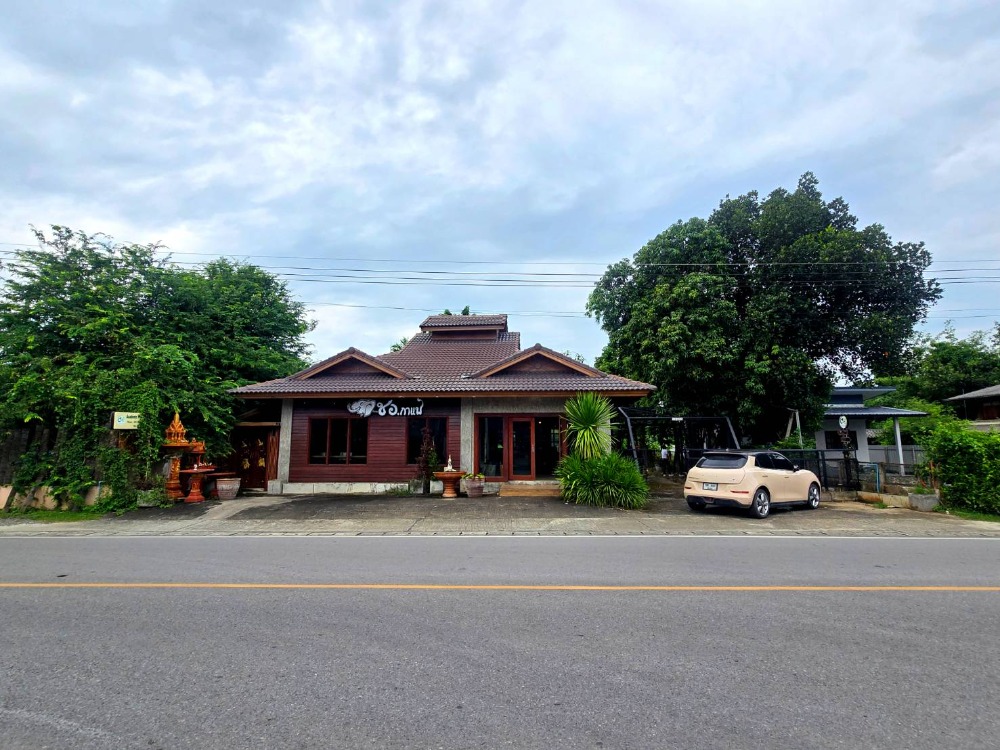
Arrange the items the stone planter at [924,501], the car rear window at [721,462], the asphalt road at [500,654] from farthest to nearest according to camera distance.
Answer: the stone planter at [924,501], the car rear window at [721,462], the asphalt road at [500,654]

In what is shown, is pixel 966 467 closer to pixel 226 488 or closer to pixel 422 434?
pixel 422 434

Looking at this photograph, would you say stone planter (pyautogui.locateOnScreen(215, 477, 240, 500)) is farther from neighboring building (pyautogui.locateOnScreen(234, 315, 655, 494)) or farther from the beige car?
the beige car

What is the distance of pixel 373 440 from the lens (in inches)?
693

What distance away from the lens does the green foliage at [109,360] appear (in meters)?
Answer: 14.2

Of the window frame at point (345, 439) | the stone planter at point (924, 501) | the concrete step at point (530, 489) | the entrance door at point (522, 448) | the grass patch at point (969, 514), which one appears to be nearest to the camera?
the grass patch at point (969, 514)

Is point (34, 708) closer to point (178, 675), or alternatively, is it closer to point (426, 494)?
point (178, 675)

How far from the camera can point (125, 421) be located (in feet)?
45.3

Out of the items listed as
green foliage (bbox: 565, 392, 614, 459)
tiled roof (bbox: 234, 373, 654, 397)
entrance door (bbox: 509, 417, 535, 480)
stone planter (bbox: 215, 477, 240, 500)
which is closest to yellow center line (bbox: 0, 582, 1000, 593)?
green foliage (bbox: 565, 392, 614, 459)

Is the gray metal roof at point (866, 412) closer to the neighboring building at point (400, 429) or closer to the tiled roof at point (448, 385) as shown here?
the tiled roof at point (448, 385)

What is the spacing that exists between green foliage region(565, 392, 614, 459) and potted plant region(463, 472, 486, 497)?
114 inches

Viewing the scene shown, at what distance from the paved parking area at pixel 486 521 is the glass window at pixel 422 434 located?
2586 mm

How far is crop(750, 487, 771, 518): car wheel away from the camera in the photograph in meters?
12.6

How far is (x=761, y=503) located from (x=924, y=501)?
455 cm

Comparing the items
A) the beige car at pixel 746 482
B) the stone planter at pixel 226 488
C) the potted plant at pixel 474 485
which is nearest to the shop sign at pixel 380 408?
the potted plant at pixel 474 485
